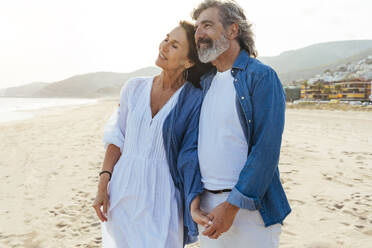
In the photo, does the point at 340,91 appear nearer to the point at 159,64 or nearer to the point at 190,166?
the point at 159,64

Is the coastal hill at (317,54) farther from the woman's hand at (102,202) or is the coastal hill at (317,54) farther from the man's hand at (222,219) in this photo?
the man's hand at (222,219)

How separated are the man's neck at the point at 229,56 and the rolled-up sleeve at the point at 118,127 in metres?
0.69

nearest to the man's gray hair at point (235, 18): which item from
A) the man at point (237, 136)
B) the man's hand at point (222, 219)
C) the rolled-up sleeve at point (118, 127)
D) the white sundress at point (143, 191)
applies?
the man at point (237, 136)

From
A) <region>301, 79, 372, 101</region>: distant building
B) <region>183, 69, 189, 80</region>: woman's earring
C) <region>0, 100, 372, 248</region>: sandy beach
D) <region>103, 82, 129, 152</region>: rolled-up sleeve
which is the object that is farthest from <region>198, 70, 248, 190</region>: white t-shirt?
<region>301, 79, 372, 101</region>: distant building

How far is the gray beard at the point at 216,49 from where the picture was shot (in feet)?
5.41

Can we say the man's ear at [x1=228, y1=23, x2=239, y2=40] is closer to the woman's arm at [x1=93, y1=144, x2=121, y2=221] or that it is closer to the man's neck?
the man's neck

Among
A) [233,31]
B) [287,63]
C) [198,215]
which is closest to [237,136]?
[198,215]

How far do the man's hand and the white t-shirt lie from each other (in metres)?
0.12

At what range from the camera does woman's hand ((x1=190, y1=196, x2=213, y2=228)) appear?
151 centimetres

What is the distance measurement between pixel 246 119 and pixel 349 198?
3821 millimetres

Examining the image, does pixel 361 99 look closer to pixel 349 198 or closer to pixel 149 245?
pixel 349 198

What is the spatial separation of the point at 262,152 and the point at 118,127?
102 cm

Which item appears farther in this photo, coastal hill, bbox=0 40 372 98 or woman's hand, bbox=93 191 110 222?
coastal hill, bbox=0 40 372 98

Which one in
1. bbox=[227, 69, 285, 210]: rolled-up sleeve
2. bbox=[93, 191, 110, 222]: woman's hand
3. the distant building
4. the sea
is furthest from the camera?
the distant building
